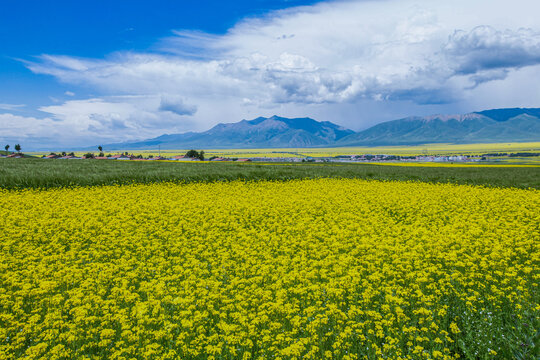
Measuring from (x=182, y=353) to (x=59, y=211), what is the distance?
583 inches

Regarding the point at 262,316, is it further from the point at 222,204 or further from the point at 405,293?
the point at 222,204

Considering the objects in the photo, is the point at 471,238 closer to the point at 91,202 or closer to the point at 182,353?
the point at 182,353

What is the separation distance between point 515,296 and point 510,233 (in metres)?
6.22

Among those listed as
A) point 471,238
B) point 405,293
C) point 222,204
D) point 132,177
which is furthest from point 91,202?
point 471,238

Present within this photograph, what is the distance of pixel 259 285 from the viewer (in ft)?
29.1

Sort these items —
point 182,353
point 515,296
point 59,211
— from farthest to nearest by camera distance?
1. point 59,211
2. point 515,296
3. point 182,353

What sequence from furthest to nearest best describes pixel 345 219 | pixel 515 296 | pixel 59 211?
pixel 59 211, pixel 345 219, pixel 515 296

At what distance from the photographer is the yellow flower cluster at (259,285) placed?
21.1 ft

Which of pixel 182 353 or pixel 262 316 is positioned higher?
pixel 262 316

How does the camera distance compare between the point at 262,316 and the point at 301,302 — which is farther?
the point at 301,302

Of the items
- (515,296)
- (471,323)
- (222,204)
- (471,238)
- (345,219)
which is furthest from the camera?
(222,204)

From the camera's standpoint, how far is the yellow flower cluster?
6.45 metres

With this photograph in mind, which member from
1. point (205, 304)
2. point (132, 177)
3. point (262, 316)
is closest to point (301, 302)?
point (262, 316)

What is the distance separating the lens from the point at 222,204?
774 inches
